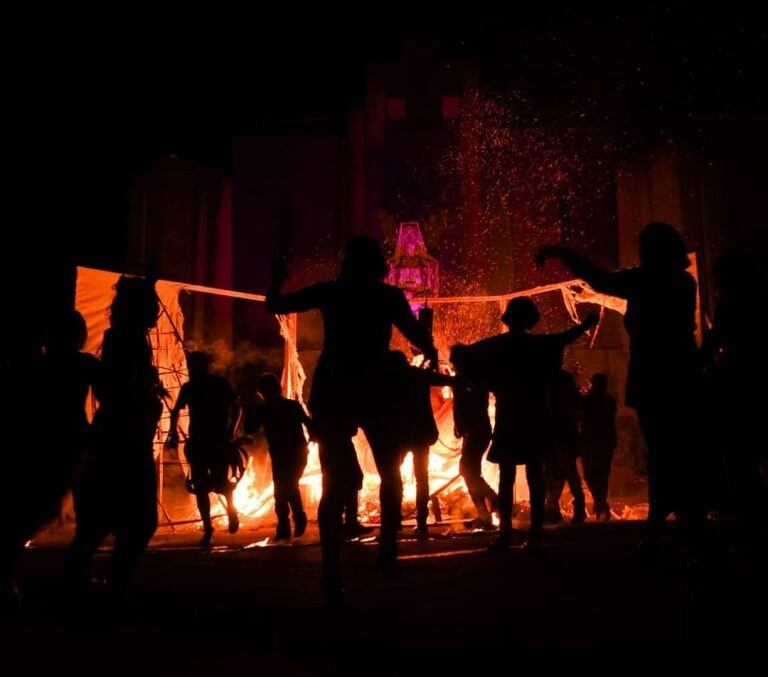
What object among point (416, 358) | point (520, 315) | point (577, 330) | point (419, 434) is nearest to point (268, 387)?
point (419, 434)

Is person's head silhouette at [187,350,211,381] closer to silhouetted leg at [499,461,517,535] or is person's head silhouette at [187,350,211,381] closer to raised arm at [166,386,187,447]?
raised arm at [166,386,187,447]

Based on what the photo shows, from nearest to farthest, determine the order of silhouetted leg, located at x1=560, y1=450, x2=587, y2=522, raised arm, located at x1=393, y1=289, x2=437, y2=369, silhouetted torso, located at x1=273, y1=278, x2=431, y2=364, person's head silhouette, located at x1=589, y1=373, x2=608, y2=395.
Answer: silhouetted torso, located at x1=273, y1=278, x2=431, y2=364, raised arm, located at x1=393, y1=289, x2=437, y2=369, silhouetted leg, located at x1=560, y1=450, x2=587, y2=522, person's head silhouette, located at x1=589, y1=373, x2=608, y2=395

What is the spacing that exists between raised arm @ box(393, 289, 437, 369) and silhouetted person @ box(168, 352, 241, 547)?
14.0 ft

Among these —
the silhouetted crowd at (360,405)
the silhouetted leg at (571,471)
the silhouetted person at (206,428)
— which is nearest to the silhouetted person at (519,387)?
the silhouetted crowd at (360,405)

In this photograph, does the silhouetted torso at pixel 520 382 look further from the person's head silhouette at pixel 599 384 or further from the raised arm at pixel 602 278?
the person's head silhouette at pixel 599 384

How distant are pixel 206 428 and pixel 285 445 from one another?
859 mm

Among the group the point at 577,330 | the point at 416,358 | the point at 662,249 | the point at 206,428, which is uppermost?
the point at 416,358

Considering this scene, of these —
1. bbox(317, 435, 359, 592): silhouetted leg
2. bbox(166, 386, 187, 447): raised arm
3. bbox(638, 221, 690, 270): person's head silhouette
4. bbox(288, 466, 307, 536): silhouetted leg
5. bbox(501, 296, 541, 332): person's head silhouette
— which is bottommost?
bbox(288, 466, 307, 536): silhouetted leg

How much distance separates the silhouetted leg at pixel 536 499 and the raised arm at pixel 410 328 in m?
1.68

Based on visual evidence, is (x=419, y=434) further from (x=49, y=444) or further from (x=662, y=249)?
(x=49, y=444)

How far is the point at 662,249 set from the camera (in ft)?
11.8

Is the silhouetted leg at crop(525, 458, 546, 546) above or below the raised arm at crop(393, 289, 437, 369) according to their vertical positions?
below

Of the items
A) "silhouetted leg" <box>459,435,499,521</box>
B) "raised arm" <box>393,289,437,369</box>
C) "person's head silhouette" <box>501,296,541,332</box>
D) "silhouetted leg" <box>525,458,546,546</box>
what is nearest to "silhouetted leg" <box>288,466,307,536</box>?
"silhouetted leg" <box>459,435,499,521</box>

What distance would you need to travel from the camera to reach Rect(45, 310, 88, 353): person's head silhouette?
333 cm
